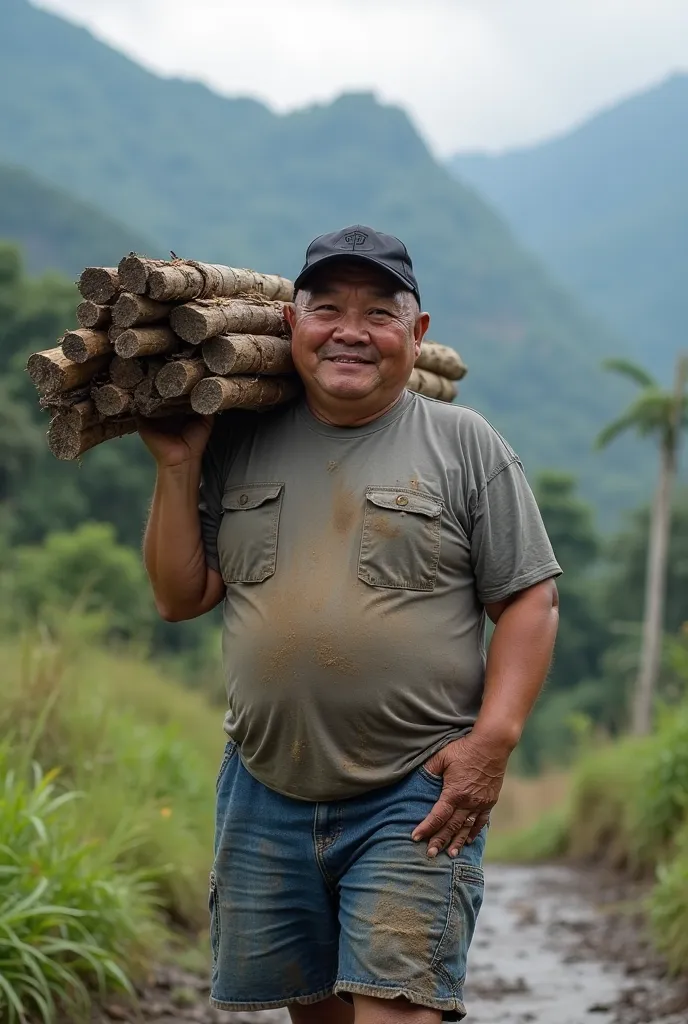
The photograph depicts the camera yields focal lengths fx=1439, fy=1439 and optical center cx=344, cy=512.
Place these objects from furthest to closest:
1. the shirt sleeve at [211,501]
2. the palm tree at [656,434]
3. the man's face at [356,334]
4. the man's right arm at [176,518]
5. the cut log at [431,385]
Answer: the palm tree at [656,434]
the cut log at [431,385]
the shirt sleeve at [211,501]
the man's right arm at [176,518]
the man's face at [356,334]

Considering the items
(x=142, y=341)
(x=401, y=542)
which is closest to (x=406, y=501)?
(x=401, y=542)

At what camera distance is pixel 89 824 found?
227 inches

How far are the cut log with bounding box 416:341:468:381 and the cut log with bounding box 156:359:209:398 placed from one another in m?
1.31

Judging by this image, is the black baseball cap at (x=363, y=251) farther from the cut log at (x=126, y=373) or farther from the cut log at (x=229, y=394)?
the cut log at (x=126, y=373)

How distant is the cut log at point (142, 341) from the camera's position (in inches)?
139

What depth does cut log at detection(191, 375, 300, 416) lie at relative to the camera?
11.8 ft

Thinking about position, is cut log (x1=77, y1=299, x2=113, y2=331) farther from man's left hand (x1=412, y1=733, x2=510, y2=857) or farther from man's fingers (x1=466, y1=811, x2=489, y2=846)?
man's fingers (x1=466, y1=811, x2=489, y2=846)

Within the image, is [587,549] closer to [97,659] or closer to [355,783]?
[97,659]

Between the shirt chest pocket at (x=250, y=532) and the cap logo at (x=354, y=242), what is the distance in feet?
2.06

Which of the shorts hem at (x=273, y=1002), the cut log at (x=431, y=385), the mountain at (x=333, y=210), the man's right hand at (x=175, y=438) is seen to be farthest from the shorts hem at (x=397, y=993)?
the mountain at (x=333, y=210)

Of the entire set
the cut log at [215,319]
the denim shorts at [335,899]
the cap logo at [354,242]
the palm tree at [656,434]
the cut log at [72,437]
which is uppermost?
the palm tree at [656,434]

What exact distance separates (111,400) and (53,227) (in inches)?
4166

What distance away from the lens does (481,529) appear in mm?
3582

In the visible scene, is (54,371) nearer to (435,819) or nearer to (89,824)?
(435,819)
